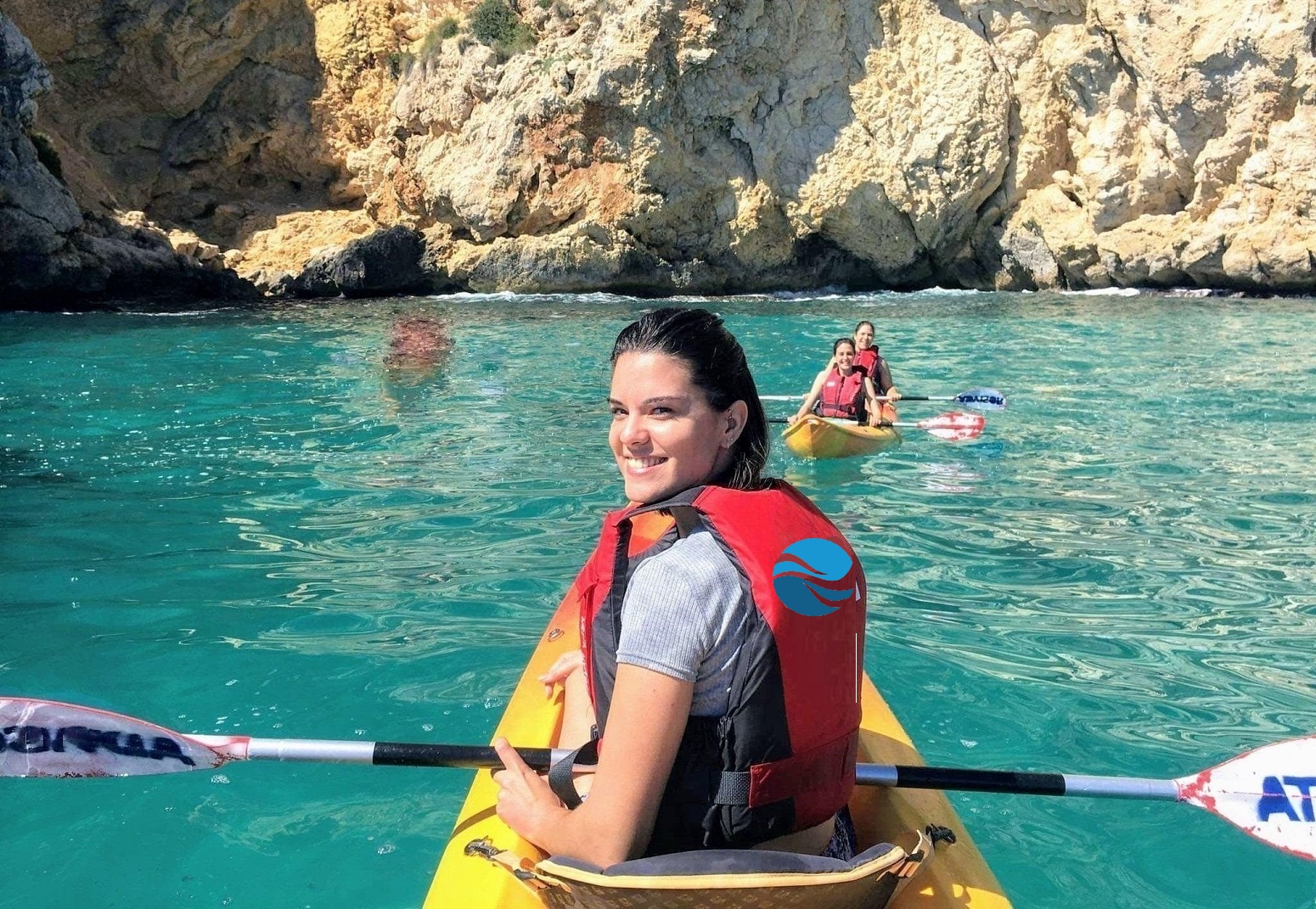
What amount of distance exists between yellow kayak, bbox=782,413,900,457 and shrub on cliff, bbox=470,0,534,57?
20.8 metres

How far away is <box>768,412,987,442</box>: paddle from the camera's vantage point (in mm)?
8781

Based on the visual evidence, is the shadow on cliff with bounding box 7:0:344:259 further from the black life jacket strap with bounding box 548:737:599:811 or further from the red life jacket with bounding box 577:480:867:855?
the red life jacket with bounding box 577:480:867:855

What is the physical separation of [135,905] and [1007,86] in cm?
2624

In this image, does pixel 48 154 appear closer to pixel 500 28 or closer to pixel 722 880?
pixel 500 28

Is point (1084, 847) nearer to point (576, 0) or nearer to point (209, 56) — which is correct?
point (576, 0)

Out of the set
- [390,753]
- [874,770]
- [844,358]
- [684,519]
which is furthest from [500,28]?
[684,519]

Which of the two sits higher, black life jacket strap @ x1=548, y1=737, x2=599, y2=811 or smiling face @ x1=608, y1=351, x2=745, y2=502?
smiling face @ x1=608, y1=351, x2=745, y2=502

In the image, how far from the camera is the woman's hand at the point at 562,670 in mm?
3088

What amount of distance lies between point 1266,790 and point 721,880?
1.68 meters

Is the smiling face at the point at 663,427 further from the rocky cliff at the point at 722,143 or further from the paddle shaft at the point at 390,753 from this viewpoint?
the rocky cliff at the point at 722,143

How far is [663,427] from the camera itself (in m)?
2.12

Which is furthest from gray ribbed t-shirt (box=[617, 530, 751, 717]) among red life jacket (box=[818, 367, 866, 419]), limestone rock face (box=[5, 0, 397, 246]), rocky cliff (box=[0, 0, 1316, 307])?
limestone rock face (box=[5, 0, 397, 246])

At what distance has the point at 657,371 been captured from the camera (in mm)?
2109

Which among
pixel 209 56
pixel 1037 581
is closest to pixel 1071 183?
pixel 209 56
